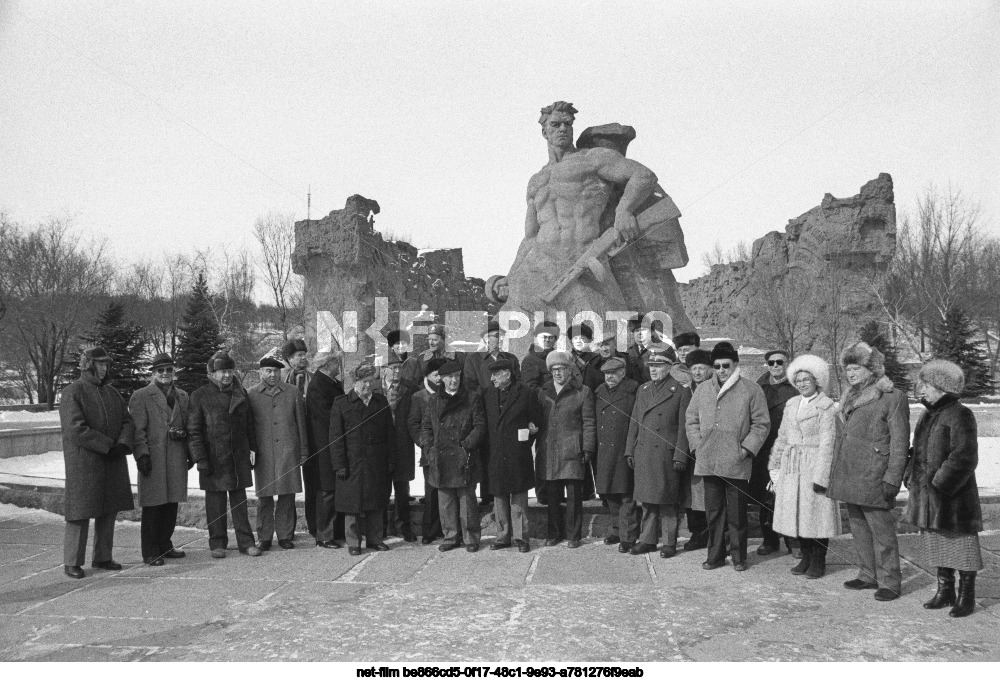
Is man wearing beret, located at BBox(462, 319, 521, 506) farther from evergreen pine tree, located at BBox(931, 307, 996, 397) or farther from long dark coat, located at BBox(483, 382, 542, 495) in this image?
evergreen pine tree, located at BBox(931, 307, 996, 397)

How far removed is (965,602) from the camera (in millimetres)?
4203

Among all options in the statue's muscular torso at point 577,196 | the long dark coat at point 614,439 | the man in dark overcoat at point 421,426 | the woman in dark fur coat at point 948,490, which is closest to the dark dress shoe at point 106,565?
the man in dark overcoat at point 421,426

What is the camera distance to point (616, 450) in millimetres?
5957

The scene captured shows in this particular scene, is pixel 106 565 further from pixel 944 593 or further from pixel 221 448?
pixel 944 593

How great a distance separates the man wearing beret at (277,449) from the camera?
6070mm

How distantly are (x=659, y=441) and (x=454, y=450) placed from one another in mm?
1489

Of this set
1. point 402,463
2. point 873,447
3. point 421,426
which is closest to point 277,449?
point 402,463

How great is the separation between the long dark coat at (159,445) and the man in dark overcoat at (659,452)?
10.6ft

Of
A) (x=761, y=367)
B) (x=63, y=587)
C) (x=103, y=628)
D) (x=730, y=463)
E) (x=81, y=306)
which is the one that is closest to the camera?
(x=103, y=628)

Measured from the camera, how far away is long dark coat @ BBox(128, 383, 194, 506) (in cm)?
561

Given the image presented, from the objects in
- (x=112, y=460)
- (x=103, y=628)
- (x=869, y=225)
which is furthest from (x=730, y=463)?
(x=869, y=225)

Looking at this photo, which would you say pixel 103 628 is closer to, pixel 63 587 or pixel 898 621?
pixel 63 587

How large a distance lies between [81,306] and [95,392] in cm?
2907

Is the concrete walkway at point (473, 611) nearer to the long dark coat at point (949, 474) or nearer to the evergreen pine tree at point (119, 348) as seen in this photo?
the long dark coat at point (949, 474)
